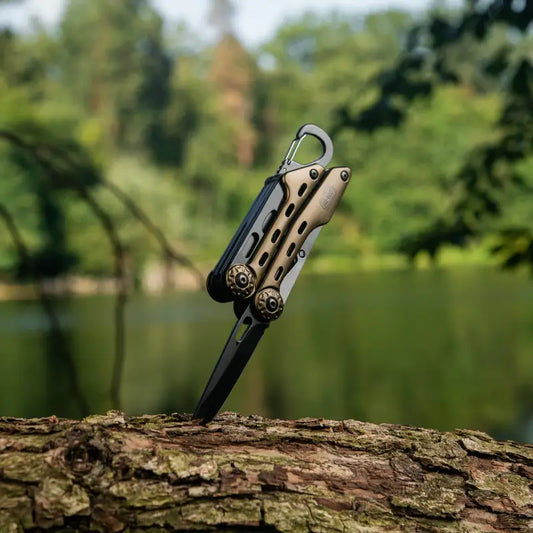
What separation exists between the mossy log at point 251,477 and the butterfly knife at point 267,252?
163mm

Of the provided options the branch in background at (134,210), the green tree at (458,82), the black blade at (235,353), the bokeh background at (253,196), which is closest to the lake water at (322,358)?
the bokeh background at (253,196)

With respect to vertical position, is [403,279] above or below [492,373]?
above

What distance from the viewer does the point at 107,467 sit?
174cm

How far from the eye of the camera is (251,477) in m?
1.81

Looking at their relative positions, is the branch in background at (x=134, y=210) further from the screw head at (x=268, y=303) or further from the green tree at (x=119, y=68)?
the green tree at (x=119, y=68)

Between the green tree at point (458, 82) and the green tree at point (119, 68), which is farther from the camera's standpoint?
the green tree at point (119, 68)

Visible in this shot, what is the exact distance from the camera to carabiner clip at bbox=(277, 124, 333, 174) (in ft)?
6.97

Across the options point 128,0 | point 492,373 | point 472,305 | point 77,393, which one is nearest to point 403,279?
point 472,305

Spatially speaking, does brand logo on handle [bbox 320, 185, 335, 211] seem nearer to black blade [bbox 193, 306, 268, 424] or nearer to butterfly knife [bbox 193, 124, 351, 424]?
butterfly knife [bbox 193, 124, 351, 424]

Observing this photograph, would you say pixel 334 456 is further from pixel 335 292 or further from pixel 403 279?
pixel 403 279

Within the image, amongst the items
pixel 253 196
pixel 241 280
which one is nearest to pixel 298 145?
pixel 241 280

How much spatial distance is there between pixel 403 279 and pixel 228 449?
1375 inches

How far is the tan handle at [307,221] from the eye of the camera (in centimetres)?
211

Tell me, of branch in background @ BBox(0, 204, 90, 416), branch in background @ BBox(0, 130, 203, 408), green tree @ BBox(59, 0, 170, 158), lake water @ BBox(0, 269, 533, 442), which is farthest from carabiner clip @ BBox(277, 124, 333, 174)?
green tree @ BBox(59, 0, 170, 158)
